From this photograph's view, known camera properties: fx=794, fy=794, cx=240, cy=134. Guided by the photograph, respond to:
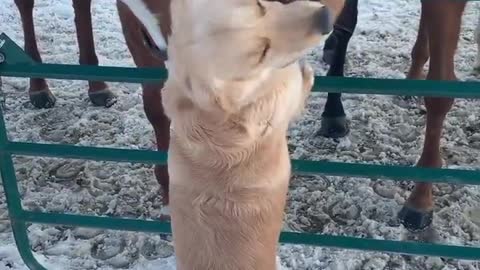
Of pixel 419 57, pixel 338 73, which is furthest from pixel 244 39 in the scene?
pixel 419 57

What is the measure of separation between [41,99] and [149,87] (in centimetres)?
130

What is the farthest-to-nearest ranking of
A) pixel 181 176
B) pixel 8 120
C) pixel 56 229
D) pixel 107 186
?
pixel 8 120 → pixel 107 186 → pixel 56 229 → pixel 181 176

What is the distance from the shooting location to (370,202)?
3080 mm

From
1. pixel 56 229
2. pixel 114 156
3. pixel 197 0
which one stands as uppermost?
pixel 197 0

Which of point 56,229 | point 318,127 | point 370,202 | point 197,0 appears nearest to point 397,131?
point 318,127

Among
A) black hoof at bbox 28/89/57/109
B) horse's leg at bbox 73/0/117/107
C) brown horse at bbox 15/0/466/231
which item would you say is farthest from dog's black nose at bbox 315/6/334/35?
black hoof at bbox 28/89/57/109

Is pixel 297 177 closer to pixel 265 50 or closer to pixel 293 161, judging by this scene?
pixel 293 161

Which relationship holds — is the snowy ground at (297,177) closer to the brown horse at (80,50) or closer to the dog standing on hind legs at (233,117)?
the brown horse at (80,50)

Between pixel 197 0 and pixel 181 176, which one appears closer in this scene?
pixel 197 0

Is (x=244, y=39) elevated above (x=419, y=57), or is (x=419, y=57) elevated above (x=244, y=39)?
(x=244, y=39)

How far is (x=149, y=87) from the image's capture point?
2.79 metres

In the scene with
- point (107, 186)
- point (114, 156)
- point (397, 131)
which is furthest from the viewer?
point (397, 131)

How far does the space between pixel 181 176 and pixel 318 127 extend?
2047 mm

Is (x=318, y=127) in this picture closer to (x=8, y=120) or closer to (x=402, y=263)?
(x=402, y=263)
